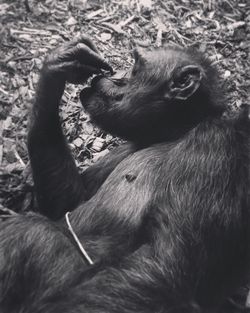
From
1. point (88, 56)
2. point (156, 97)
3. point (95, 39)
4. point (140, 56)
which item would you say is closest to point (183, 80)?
point (156, 97)

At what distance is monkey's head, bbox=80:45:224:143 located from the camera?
156 inches

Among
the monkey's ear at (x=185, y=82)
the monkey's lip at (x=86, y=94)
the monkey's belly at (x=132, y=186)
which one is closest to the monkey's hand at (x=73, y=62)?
the monkey's lip at (x=86, y=94)

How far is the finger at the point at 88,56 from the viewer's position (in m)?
3.99

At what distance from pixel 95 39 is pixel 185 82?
190 centimetres

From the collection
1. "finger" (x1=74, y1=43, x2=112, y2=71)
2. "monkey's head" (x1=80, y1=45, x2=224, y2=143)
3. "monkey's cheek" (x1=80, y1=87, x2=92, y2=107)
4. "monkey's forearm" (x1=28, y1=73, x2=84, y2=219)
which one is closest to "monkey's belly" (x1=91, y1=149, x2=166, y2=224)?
"monkey's head" (x1=80, y1=45, x2=224, y2=143)

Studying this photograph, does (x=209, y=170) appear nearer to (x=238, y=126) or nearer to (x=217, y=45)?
(x=238, y=126)

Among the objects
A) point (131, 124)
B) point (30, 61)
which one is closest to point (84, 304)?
point (131, 124)

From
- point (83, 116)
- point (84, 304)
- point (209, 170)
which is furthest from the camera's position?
point (83, 116)

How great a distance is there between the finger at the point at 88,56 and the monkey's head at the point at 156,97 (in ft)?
0.46

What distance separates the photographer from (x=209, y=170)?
356cm

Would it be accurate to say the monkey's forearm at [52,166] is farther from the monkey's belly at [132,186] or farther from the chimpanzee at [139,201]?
the monkey's belly at [132,186]

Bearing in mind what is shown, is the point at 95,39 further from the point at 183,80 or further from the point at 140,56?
the point at 183,80

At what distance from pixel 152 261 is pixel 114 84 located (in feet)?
3.97

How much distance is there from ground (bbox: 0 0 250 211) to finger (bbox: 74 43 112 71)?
1034 mm
